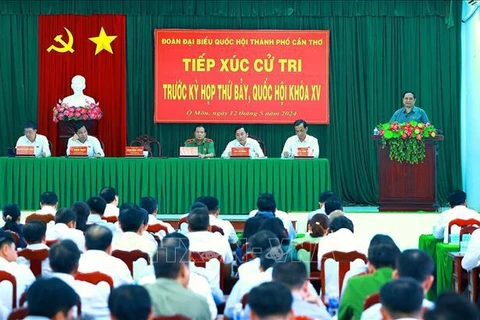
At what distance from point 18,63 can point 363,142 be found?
5126 millimetres

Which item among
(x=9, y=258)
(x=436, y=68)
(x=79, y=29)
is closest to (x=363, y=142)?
(x=436, y=68)

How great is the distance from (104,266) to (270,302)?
69.3 inches

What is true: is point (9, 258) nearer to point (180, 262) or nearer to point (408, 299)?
point (180, 262)

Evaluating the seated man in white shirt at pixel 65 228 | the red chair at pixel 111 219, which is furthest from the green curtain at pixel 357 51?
the seated man in white shirt at pixel 65 228

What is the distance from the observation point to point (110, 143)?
13688 millimetres

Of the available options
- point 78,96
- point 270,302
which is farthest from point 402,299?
point 78,96

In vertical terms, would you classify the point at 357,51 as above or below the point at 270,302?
above

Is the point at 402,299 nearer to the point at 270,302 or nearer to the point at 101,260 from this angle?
the point at 270,302

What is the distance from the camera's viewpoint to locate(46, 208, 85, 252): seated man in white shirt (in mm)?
6281

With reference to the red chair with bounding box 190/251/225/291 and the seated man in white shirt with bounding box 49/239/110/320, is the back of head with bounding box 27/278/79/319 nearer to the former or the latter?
the seated man in white shirt with bounding box 49/239/110/320

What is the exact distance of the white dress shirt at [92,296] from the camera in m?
4.51

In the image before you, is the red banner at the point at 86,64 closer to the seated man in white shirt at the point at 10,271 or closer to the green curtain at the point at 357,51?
the green curtain at the point at 357,51

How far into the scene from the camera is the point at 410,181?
1109 centimetres

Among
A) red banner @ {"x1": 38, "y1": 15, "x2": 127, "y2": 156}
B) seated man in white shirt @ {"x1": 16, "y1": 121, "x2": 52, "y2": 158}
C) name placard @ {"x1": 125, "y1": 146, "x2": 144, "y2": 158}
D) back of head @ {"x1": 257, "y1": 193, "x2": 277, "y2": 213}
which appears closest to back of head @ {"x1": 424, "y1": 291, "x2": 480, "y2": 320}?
back of head @ {"x1": 257, "y1": 193, "x2": 277, "y2": 213}
